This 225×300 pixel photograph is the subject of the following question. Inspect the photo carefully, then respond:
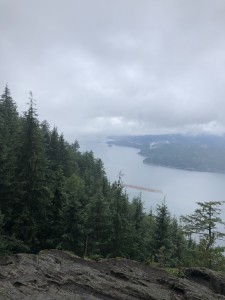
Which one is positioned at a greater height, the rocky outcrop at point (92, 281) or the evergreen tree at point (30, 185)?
the evergreen tree at point (30, 185)

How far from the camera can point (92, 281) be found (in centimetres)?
1123

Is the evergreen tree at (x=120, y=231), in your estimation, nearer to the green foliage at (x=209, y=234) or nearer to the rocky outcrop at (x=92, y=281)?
the green foliage at (x=209, y=234)

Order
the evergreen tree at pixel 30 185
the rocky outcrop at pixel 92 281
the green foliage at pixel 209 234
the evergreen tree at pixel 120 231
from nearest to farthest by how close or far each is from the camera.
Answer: the rocky outcrop at pixel 92 281 → the evergreen tree at pixel 30 185 → the green foliage at pixel 209 234 → the evergreen tree at pixel 120 231

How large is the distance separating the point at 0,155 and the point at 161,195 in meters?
131

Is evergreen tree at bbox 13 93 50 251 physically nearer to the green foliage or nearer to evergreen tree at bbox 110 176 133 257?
evergreen tree at bbox 110 176 133 257

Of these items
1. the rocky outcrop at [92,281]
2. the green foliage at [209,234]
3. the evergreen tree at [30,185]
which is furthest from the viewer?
the green foliage at [209,234]

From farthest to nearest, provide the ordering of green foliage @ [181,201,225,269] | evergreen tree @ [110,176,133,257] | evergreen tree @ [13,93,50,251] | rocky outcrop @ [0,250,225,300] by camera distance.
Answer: evergreen tree @ [110,176,133,257] → green foliage @ [181,201,225,269] → evergreen tree @ [13,93,50,251] → rocky outcrop @ [0,250,225,300]

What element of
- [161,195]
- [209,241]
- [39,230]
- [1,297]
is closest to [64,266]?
[1,297]

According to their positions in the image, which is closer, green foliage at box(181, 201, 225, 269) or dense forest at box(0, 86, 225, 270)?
dense forest at box(0, 86, 225, 270)

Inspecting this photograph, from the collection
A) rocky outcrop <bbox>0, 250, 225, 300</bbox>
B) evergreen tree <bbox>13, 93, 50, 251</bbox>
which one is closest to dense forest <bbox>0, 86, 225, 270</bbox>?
evergreen tree <bbox>13, 93, 50, 251</bbox>

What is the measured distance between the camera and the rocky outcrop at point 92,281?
10172 mm

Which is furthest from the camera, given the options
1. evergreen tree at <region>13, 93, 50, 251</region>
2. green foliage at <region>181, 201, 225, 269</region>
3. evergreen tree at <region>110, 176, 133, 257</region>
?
evergreen tree at <region>110, 176, 133, 257</region>


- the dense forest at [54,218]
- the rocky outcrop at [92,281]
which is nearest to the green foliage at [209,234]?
the dense forest at [54,218]

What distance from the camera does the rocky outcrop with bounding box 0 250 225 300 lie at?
10.2 metres
